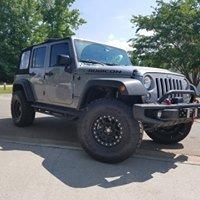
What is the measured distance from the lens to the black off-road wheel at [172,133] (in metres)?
7.61

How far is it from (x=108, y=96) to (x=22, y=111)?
3085 mm

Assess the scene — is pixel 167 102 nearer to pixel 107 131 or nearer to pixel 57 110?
pixel 107 131

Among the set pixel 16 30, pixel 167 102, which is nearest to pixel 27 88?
pixel 167 102

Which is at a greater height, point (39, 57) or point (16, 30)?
point (16, 30)

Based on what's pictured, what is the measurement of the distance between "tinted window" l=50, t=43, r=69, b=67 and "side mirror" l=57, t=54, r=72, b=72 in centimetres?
41

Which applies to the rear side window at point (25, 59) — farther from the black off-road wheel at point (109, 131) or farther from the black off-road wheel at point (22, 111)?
the black off-road wheel at point (109, 131)

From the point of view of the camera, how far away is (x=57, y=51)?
8086mm

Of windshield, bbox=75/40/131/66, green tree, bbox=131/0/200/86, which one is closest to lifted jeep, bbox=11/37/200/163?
windshield, bbox=75/40/131/66

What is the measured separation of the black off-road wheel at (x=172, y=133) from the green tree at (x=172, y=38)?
821 inches

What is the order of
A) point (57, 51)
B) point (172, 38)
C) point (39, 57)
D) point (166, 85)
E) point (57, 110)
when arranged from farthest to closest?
1. point (172, 38)
2. point (39, 57)
3. point (57, 51)
4. point (57, 110)
5. point (166, 85)

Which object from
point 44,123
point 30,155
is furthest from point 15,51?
point 30,155

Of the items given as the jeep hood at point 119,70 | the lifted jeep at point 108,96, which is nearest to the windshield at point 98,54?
the lifted jeep at point 108,96

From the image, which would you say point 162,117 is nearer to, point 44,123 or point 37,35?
point 44,123

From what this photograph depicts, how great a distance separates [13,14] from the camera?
48.8 metres
